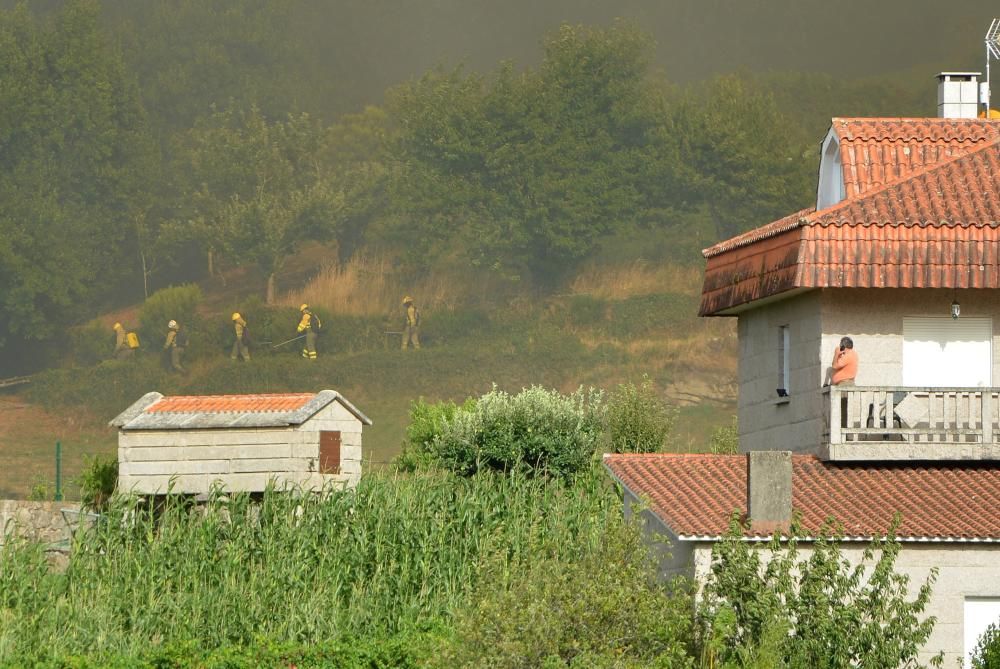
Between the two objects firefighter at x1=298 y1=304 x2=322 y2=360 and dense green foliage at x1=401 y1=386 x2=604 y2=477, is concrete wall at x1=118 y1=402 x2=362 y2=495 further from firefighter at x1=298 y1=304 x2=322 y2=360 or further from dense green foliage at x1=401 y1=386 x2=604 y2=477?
firefighter at x1=298 y1=304 x2=322 y2=360

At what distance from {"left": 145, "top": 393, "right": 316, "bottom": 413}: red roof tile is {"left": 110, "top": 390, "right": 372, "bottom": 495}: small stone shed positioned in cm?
2

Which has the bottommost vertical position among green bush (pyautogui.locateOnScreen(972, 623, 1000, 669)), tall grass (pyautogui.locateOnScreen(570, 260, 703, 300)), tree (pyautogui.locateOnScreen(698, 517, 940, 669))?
green bush (pyautogui.locateOnScreen(972, 623, 1000, 669))

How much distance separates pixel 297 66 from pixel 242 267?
64.0 feet

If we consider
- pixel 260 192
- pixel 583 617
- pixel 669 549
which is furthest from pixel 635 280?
pixel 583 617

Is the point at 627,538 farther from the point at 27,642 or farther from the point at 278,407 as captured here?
the point at 278,407

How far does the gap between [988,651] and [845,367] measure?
6271 mm

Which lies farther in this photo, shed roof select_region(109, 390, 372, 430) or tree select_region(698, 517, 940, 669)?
shed roof select_region(109, 390, 372, 430)

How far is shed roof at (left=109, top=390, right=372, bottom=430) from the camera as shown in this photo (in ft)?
87.0

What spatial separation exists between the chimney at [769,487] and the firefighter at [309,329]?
2239 inches

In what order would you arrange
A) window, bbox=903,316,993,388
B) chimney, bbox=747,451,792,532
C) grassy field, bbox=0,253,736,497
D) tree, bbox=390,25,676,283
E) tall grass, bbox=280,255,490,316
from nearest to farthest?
chimney, bbox=747,451,792,532 → window, bbox=903,316,993,388 → grassy field, bbox=0,253,736,497 → tree, bbox=390,25,676,283 → tall grass, bbox=280,255,490,316

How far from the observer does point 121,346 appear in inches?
3201

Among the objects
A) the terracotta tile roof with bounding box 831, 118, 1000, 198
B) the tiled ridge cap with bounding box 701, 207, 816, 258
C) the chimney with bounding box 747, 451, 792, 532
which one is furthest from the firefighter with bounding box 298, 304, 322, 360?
the chimney with bounding box 747, 451, 792, 532

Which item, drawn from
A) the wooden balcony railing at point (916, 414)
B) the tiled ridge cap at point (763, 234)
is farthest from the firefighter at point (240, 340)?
the wooden balcony railing at point (916, 414)

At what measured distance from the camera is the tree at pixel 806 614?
16891 millimetres
